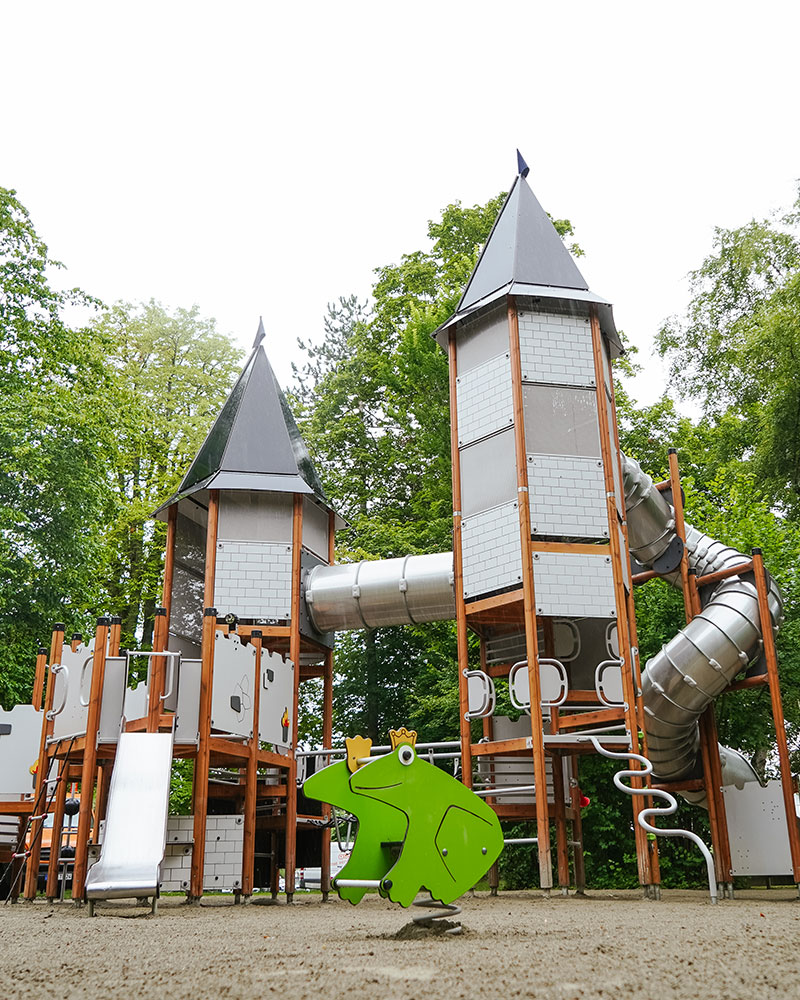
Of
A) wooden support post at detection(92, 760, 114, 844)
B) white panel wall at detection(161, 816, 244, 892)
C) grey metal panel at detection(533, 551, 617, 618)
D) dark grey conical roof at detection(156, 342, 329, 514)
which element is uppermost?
dark grey conical roof at detection(156, 342, 329, 514)

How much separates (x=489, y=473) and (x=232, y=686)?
12.3 ft

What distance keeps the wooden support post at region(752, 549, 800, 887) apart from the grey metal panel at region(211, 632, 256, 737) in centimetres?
576

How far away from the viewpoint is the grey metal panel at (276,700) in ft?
38.6

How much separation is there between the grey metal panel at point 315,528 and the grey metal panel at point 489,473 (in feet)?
10.2

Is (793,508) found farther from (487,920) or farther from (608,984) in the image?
(608,984)

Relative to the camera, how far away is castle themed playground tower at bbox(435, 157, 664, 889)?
10.6 m

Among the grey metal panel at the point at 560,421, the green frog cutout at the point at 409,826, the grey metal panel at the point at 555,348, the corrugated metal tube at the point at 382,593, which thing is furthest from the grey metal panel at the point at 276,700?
the green frog cutout at the point at 409,826

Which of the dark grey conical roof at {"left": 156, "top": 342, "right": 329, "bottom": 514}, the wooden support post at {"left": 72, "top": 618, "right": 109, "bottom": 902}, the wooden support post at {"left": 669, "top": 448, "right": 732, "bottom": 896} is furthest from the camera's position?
the dark grey conical roof at {"left": 156, "top": 342, "right": 329, "bottom": 514}

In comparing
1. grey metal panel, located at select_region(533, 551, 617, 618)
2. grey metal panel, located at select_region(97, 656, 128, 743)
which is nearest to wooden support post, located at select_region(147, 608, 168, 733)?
grey metal panel, located at select_region(97, 656, 128, 743)

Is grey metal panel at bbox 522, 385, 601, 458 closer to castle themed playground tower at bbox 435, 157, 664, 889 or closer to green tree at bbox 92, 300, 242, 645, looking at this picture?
castle themed playground tower at bbox 435, 157, 664, 889

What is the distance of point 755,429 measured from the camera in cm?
2248

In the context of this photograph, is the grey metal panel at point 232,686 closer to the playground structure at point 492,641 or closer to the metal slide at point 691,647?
the playground structure at point 492,641

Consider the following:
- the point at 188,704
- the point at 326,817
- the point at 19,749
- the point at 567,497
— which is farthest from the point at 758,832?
the point at 19,749

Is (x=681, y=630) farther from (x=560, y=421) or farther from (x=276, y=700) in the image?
(x=276, y=700)
